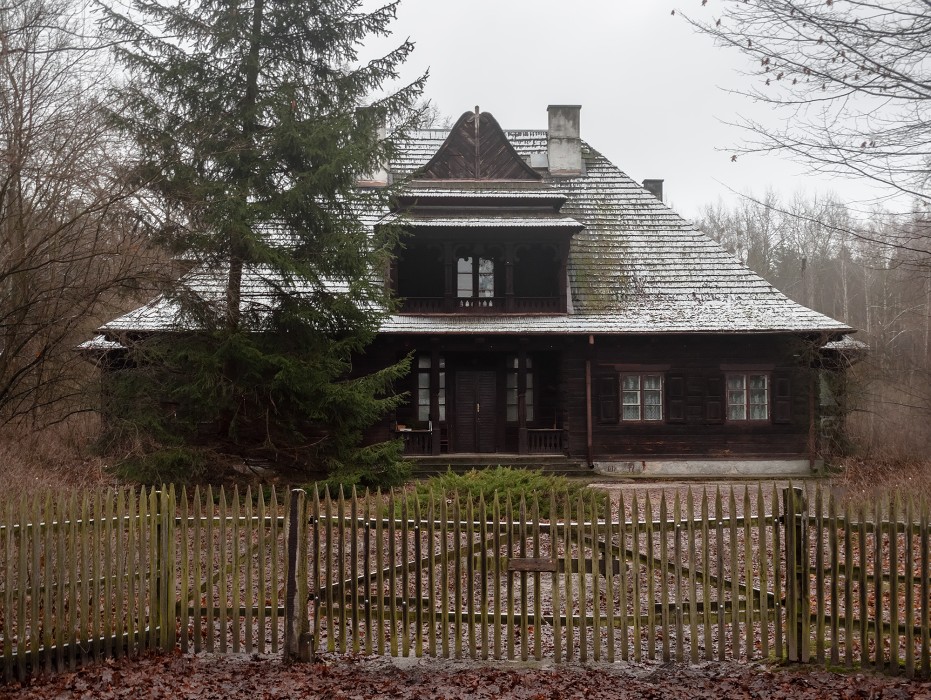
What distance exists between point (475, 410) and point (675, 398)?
5.00 m

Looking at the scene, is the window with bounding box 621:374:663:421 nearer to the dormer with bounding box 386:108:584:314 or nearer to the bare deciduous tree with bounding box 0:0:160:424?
the dormer with bounding box 386:108:584:314

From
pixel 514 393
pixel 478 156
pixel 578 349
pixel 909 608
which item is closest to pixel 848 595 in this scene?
pixel 909 608

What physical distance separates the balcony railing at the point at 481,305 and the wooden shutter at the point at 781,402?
5703 millimetres

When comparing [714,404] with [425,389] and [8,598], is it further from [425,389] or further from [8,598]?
[8,598]

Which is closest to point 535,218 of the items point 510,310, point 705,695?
point 510,310

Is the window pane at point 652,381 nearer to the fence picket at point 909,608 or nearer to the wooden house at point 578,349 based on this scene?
the wooden house at point 578,349

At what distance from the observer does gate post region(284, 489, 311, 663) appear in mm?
7312

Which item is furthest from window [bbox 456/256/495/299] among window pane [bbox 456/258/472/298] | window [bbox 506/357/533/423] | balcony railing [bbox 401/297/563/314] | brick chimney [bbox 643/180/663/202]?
brick chimney [bbox 643/180/663/202]

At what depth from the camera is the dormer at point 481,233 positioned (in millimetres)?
20719

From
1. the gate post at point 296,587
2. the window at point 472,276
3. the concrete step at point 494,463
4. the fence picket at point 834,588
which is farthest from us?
the window at point 472,276

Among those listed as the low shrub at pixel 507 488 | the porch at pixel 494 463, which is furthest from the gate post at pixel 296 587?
the porch at pixel 494 463

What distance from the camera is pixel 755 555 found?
11211 millimetres

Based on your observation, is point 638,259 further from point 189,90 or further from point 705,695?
point 705,695

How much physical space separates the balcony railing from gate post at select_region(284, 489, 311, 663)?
13506 mm
